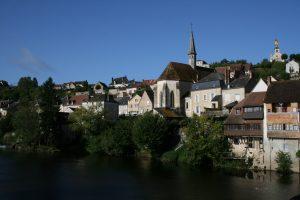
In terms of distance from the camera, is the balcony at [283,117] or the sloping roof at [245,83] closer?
the balcony at [283,117]

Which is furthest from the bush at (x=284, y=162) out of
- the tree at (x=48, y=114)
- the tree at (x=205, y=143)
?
the tree at (x=48, y=114)

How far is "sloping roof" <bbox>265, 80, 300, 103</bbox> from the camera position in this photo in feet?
174

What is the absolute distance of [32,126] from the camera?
8912cm

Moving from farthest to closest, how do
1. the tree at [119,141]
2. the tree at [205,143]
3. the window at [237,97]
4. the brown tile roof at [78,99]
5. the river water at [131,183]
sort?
1. the brown tile roof at [78,99]
2. the tree at [119,141]
3. the window at [237,97]
4. the tree at [205,143]
5. the river water at [131,183]

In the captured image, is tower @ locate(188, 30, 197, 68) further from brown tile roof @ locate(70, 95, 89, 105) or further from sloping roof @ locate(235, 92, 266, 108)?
brown tile roof @ locate(70, 95, 89, 105)

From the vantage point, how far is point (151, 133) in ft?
225

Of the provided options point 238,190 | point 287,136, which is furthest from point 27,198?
point 287,136

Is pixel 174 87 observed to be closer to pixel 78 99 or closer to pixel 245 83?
pixel 245 83

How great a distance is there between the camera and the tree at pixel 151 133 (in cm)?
6881

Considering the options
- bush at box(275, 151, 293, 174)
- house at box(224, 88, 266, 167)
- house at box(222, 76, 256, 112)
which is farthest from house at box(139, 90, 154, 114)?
bush at box(275, 151, 293, 174)

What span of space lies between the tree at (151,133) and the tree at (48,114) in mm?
27562

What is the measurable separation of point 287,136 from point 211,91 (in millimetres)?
29186

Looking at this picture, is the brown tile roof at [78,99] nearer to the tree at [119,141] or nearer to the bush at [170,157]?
the tree at [119,141]

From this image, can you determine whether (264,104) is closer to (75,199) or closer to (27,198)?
(75,199)
